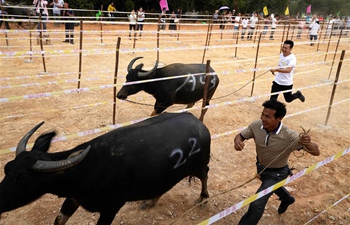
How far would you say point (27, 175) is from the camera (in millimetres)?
2244

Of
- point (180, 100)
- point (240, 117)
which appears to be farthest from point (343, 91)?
point (180, 100)

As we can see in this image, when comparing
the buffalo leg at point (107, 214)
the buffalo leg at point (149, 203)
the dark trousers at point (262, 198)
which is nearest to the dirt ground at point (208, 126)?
the buffalo leg at point (149, 203)

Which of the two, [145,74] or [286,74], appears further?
[286,74]

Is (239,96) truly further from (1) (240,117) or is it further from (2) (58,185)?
(2) (58,185)

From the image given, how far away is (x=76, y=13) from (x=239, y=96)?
1831cm

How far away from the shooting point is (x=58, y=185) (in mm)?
2447

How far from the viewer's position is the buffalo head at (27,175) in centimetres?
219

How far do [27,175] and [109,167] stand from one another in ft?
2.20

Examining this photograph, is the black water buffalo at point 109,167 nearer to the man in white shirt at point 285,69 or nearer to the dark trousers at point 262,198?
the dark trousers at point 262,198

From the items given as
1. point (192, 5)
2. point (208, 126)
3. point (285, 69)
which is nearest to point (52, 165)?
point (208, 126)

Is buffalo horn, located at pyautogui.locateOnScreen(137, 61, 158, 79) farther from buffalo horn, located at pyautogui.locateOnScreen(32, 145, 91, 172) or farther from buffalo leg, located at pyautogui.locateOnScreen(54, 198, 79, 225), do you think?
buffalo horn, located at pyautogui.locateOnScreen(32, 145, 91, 172)

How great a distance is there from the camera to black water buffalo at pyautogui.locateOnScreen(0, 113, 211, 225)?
2.26 metres

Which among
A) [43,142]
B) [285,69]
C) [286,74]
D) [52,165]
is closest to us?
[52,165]

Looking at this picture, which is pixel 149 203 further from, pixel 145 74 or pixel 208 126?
pixel 208 126
